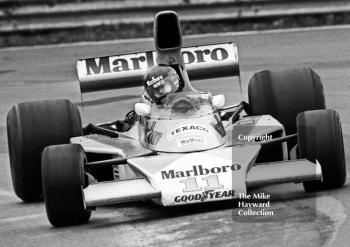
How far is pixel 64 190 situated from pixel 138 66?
8.16ft

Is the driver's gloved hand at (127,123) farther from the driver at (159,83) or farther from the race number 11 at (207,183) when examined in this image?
the race number 11 at (207,183)

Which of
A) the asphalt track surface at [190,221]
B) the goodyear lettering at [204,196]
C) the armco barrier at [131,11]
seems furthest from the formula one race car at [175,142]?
the armco barrier at [131,11]

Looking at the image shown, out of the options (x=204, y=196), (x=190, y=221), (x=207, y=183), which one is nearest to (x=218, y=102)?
(x=207, y=183)

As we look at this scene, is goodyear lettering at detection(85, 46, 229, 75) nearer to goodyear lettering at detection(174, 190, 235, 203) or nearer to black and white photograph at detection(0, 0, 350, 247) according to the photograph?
black and white photograph at detection(0, 0, 350, 247)

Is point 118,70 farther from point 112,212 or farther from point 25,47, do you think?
point 25,47

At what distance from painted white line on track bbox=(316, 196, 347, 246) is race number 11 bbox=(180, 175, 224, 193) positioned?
2.42 ft

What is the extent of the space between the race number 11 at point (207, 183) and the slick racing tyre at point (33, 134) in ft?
6.03

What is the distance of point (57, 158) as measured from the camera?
28.7ft

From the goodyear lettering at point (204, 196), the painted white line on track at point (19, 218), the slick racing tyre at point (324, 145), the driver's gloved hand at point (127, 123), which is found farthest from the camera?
the driver's gloved hand at point (127, 123)

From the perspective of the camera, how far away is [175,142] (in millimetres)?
9266

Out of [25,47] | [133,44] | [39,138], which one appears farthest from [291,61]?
[39,138]

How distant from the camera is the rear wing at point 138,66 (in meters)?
10.7

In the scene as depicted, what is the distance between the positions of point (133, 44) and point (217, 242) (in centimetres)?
1094

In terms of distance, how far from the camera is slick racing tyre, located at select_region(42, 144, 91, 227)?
28.2 feet
